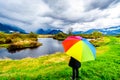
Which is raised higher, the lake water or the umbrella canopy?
the umbrella canopy

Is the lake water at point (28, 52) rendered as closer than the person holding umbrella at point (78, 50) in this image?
No

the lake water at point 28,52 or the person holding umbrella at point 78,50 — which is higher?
the person holding umbrella at point 78,50

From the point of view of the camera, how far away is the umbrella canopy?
10.1 metres

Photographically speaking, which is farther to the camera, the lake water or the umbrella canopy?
the lake water

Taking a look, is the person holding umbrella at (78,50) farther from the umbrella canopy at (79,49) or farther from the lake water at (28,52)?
the lake water at (28,52)

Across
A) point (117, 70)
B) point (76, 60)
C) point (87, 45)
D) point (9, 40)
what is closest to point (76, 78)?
point (76, 60)

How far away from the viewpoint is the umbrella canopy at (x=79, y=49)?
1007 centimetres

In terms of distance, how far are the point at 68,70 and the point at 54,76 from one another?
1659 mm

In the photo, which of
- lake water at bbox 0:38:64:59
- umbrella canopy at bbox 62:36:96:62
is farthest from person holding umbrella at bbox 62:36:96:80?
lake water at bbox 0:38:64:59

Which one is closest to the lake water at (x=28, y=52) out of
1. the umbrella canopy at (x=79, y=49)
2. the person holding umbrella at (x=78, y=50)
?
the person holding umbrella at (x=78, y=50)

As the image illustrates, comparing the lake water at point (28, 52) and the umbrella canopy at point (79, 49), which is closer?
the umbrella canopy at point (79, 49)

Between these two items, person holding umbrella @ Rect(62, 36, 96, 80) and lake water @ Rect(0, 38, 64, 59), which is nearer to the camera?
person holding umbrella @ Rect(62, 36, 96, 80)

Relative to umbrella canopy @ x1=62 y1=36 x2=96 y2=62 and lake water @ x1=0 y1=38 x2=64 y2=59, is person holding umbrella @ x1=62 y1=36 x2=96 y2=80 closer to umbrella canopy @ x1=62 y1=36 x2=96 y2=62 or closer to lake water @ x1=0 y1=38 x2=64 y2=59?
umbrella canopy @ x1=62 y1=36 x2=96 y2=62

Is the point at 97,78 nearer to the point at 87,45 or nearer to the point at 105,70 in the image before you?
the point at 105,70
